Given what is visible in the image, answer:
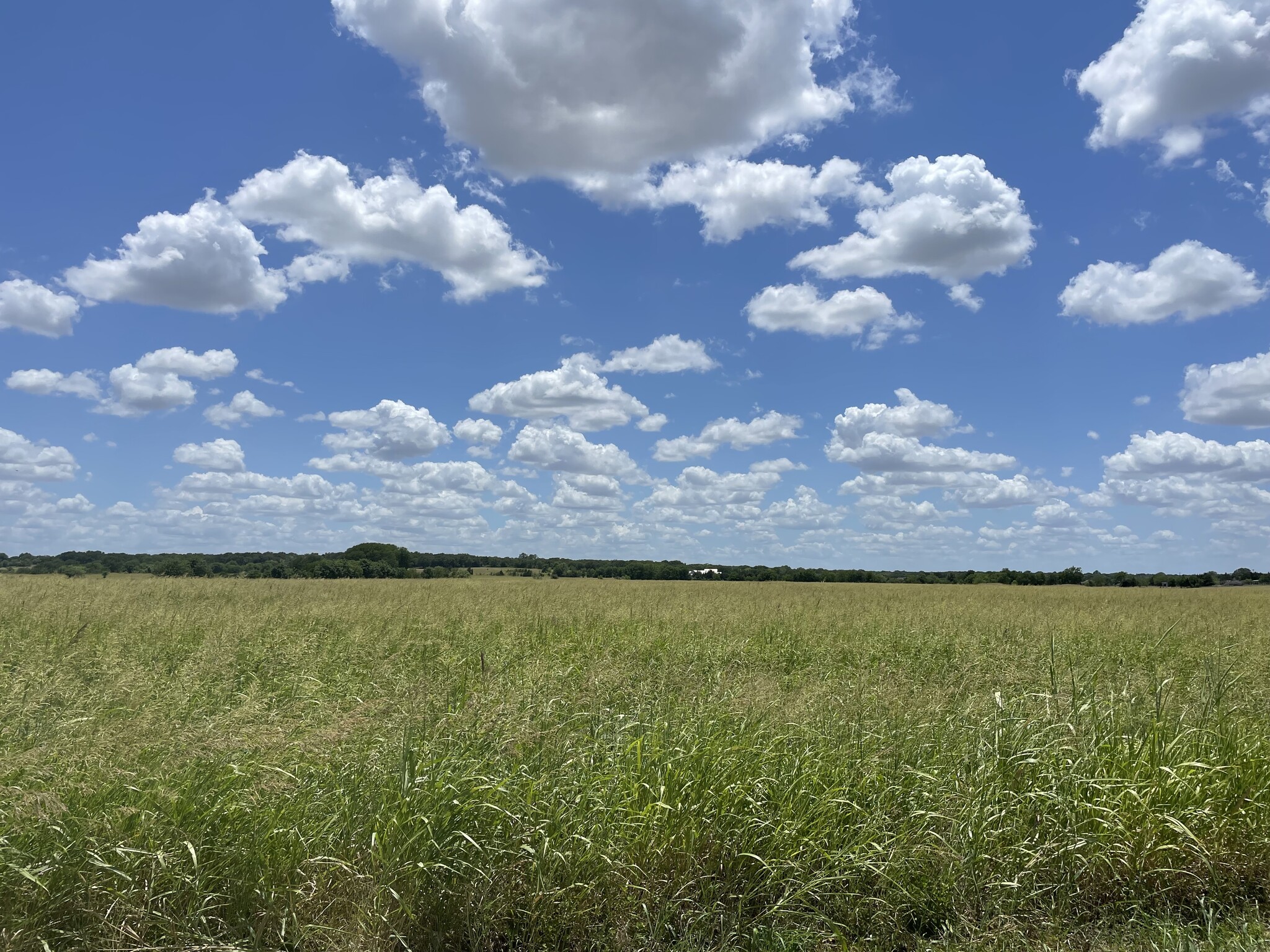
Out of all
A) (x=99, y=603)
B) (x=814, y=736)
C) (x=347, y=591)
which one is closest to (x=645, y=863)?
(x=814, y=736)

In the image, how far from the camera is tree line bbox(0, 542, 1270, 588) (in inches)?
1831

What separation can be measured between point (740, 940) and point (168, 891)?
8.75 ft

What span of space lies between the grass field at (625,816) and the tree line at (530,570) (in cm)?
4040

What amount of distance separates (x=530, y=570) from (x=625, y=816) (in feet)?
Result: 207

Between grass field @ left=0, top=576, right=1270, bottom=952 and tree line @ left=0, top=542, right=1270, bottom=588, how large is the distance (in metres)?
40.4

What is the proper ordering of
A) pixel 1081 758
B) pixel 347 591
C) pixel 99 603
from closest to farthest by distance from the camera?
pixel 1081 758, pixel 99 603, pixel 347 591

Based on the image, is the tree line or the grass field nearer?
the grass field

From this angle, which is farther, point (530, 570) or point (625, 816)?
point (530, 570)

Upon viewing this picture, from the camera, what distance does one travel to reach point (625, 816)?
4.02 m

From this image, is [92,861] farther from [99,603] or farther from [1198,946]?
[99,603]

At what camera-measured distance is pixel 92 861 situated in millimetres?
3223

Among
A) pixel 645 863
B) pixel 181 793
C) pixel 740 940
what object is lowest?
pixel 740 940

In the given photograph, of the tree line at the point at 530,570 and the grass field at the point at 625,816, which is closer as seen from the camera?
the grass field at the point at 625,816

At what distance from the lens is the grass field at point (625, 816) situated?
3334 millimetres
